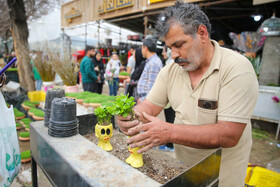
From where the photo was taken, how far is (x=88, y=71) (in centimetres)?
515

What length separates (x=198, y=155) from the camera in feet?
4.42

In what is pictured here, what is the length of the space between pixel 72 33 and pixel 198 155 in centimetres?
1257

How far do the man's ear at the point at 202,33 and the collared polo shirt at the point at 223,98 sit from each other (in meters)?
0.11

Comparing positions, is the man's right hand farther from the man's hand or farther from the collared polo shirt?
the collared polo shirt

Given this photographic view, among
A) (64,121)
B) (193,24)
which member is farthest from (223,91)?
(64,121)

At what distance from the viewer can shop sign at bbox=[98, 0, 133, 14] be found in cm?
724

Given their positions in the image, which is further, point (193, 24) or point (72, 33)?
point (72, 33)

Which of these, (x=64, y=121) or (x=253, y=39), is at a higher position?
(x=253, y=39)

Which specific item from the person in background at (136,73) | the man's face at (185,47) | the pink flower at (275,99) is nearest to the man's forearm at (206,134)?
the man's face at (185,47)

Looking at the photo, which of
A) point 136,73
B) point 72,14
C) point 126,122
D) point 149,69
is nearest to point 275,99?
point 149,69

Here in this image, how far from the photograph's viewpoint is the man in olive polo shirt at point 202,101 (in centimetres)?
109

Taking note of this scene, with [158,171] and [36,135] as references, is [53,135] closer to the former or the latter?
[36,135]

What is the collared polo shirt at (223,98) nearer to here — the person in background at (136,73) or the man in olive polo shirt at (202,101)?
the man in olive polo shirt at (202,101)

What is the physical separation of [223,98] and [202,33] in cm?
46
